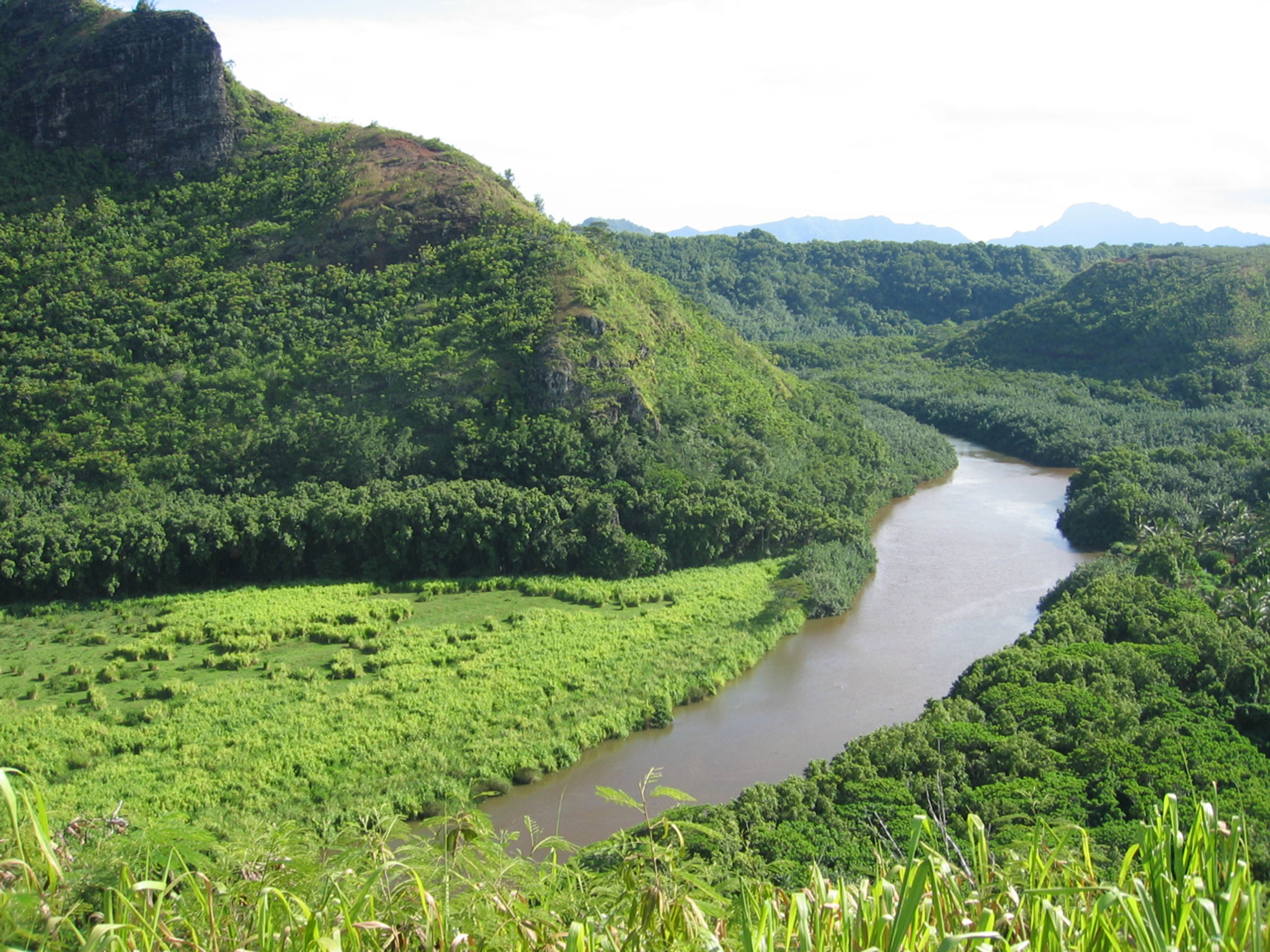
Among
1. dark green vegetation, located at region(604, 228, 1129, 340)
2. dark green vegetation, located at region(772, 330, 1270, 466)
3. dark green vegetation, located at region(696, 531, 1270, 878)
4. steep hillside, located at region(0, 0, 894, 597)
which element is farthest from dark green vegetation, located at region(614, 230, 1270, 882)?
dark green vegetation, located at region(604, 228, 1129, 340)

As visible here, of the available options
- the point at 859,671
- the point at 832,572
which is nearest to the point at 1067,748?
the point at 859,671

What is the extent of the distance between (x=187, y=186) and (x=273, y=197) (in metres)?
4.27

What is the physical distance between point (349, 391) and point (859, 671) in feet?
72.4

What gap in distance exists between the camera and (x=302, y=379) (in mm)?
36969

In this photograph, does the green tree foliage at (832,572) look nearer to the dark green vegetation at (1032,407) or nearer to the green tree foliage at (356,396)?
the green tree foliage at (356,396)

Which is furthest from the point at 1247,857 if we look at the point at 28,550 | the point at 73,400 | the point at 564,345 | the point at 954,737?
the point at 73,400

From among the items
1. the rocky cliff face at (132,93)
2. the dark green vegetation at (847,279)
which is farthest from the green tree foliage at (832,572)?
the dark green vegetation at (847,279)

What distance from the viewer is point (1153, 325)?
69125 millimetres

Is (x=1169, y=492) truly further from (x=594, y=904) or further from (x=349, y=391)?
(x=594, y=904)

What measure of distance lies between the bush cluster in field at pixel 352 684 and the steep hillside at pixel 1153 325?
49.4 metres

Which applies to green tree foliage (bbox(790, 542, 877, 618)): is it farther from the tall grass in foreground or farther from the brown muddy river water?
the tall grass in foreground

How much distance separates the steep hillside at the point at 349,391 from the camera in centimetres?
3119

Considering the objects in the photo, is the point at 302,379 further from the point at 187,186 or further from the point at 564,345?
the point at 187,186

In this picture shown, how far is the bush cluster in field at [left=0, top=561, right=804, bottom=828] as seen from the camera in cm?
1883
